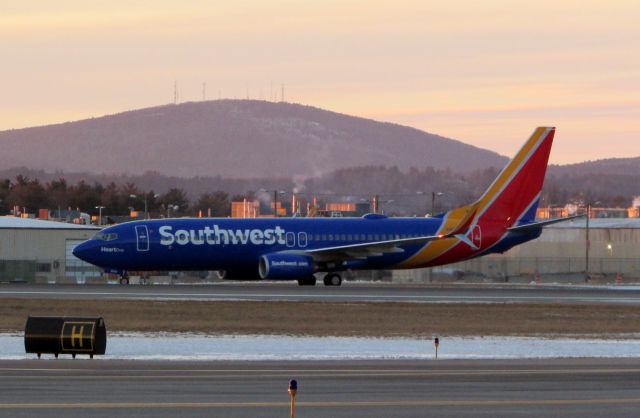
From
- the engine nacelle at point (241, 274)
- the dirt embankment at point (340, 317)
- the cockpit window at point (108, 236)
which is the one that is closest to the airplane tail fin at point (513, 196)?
the engine nacelle at point (241, 274)

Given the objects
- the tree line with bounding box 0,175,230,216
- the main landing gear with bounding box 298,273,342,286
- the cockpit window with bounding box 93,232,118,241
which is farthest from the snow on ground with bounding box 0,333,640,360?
the tree line with bounding box 0,175,230,216

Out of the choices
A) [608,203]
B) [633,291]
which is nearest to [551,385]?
[633,291]

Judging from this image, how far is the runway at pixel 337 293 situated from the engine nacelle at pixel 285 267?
86 cm

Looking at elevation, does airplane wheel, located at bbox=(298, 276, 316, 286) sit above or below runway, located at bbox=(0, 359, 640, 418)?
above

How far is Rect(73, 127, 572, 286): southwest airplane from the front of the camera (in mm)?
73500

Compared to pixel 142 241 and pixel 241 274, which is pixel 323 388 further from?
pixel 241 274

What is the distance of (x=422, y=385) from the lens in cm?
2786

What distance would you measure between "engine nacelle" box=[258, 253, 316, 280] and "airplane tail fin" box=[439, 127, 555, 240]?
913 centimetres

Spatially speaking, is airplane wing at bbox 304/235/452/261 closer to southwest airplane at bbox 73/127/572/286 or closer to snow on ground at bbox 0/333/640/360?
southwest airplane at bbox 73/127/572/286

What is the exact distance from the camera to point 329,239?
77.1 m

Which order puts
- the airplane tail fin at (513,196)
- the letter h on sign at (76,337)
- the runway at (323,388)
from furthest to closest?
the airplane tail fin at (513,196) → the letter h on sign at (76,337) → the runway at (323,388)

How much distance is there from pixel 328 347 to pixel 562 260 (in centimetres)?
7127

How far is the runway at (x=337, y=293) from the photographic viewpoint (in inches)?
2413

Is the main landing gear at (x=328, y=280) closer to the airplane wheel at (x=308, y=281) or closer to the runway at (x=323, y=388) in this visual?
the airplane wheel at (x=308, y=281)
